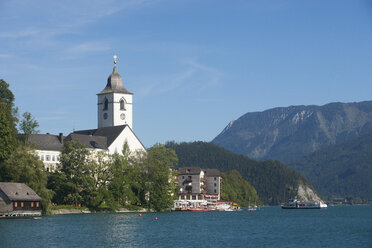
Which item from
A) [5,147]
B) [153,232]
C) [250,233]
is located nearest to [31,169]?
[5,147]

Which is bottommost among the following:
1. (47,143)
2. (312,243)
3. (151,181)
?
(312,243)

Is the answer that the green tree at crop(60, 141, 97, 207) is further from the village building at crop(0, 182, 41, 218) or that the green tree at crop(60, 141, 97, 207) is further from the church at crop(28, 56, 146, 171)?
the village building at crop(0, 182, 41, 218)

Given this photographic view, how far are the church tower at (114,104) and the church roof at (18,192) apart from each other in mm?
55761

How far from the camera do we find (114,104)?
155 meters

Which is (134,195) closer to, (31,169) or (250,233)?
(31,169)

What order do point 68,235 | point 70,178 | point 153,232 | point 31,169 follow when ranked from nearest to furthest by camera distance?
point 68,235 < point 153,232 < point 31,169 < point 70,178

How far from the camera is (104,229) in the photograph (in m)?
78.1

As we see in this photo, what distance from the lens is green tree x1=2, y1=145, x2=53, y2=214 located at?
10144 centimetres

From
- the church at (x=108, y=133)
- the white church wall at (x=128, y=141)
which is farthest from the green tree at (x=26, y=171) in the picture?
the white church wall at (x=128, y=141)

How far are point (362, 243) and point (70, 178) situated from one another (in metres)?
63.1

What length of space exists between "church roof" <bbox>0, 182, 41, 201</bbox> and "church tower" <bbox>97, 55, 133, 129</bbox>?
55761 millimetres

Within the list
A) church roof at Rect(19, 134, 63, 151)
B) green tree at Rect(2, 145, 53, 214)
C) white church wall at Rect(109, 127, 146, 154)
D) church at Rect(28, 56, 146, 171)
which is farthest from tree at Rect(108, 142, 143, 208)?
green tree at Rect(2, 145, 53, 214)

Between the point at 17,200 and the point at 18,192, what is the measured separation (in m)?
1.29

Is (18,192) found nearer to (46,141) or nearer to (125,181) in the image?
(125,181)
